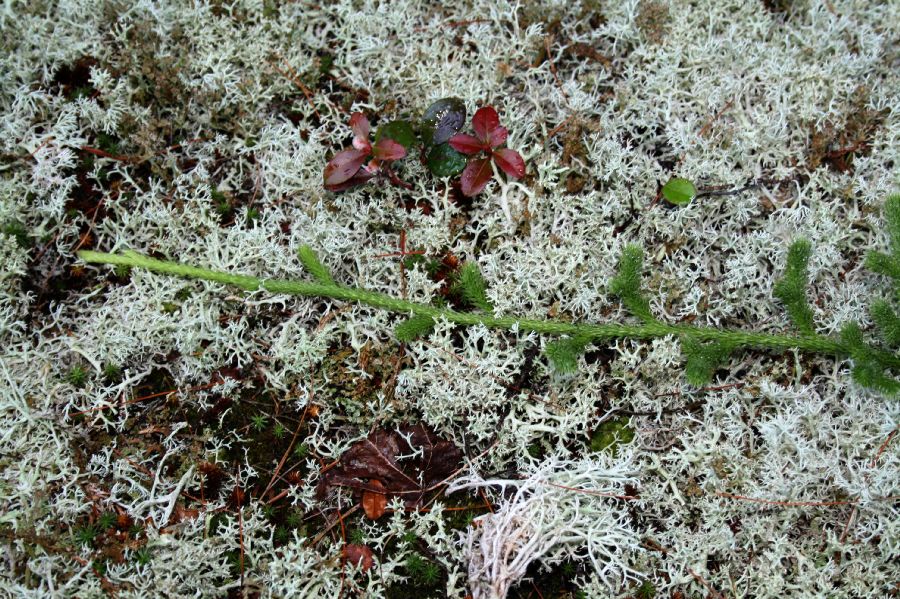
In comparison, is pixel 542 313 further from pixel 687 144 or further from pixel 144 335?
pixel 144 335

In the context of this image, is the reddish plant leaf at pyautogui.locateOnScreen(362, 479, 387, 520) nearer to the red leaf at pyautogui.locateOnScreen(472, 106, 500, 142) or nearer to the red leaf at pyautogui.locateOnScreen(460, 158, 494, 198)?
the red leaf at pyautogui.locateOnScreen(460, 158, 494, 198)

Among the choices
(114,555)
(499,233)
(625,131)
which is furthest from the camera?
(625,131)

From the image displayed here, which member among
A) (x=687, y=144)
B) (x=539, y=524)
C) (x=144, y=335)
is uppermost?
(x=687, y=144)

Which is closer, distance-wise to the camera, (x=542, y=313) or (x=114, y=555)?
(x=114, y=555)

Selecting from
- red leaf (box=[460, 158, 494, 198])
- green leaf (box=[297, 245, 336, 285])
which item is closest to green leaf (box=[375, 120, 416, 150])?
red leaf (box=[460, 158, 494, 198])

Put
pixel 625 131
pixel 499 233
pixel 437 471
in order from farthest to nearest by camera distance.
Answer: pixel 625 131, pixel 499 233, pixel 437 471

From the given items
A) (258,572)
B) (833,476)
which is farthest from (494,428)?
(833,476)

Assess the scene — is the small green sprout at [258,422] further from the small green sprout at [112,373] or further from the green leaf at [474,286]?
the green leaf at [474,286]
